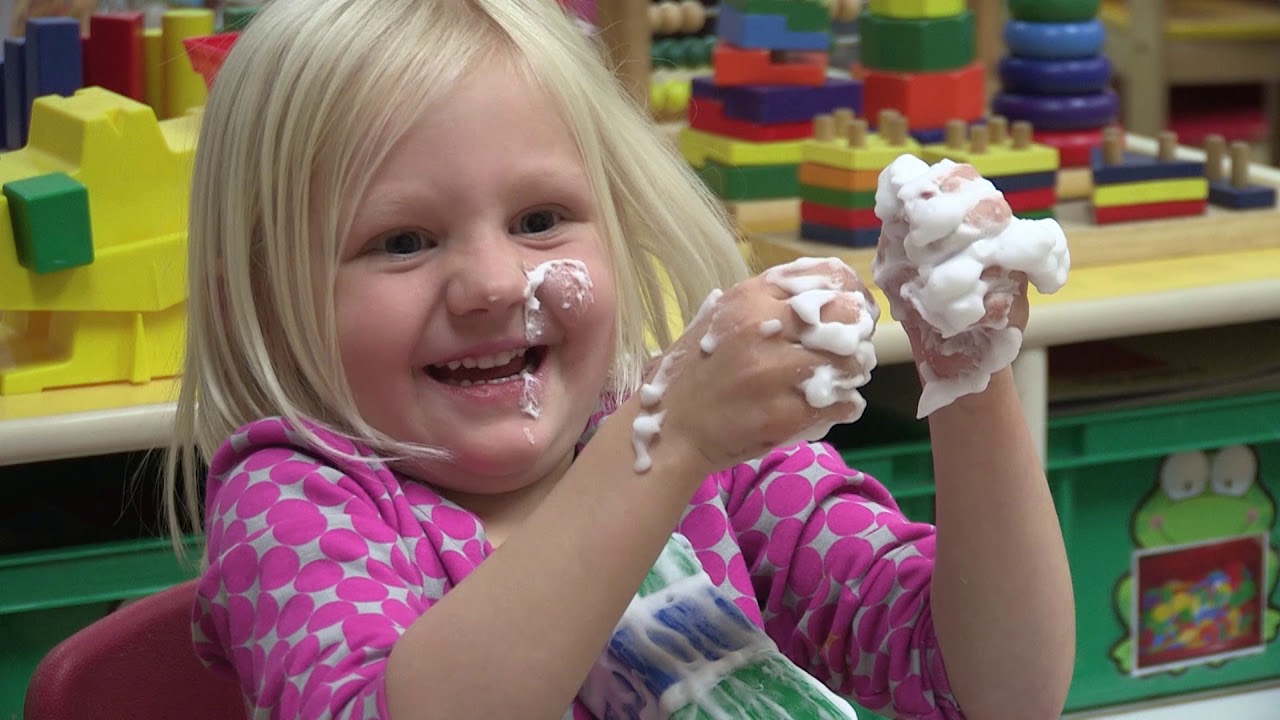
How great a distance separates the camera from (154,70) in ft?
4.58

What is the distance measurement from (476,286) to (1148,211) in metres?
Answer: 0.91

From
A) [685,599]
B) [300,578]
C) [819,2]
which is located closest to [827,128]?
[819,2]

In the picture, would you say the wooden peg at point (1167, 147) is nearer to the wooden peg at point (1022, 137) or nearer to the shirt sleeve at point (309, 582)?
the wooden peg at point (1022, 137)

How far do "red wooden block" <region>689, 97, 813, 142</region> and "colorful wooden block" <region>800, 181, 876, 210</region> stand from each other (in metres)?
0.09

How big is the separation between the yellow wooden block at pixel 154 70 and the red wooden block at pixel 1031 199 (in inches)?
27.5

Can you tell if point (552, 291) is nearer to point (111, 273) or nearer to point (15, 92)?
point (111, 273)

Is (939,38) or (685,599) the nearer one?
(685,599)

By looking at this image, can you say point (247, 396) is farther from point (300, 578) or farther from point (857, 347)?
point (857, 347)

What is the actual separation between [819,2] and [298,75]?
0.90 meters

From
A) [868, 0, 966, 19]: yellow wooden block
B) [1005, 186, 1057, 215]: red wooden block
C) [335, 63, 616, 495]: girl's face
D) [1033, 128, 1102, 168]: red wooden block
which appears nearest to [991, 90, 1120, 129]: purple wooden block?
[1033, 128, 1102, 168]: red wooden block

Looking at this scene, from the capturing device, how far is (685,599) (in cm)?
79

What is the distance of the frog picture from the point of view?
142cm

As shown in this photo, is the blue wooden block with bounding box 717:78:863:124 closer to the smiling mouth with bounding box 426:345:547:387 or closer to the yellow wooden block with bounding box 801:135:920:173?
the yellow wooden block with bounding box 801:135:920:173

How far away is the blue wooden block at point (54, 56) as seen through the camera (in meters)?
1.36
